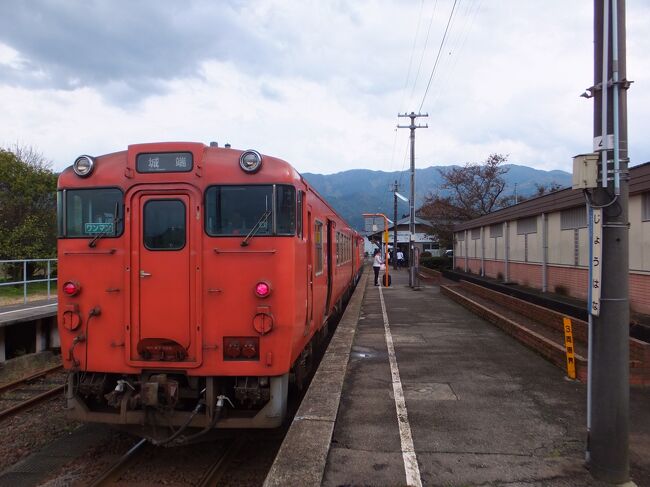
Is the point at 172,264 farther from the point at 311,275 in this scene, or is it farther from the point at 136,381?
the point at 311,275

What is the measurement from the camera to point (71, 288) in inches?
198

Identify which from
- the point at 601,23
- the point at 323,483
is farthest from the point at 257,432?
the point at 601,23

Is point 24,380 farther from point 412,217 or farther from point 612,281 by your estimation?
point 412,217

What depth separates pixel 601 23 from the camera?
4332mm

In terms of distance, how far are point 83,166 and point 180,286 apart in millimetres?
1607

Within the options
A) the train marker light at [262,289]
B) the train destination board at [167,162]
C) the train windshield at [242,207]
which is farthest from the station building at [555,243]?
the train destination board at [167,162]

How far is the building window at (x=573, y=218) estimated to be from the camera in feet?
41.6

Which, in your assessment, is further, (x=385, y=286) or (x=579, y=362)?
(x=385, y=286)

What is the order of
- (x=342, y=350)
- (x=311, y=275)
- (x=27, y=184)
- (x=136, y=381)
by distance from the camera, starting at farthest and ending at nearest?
(x=27, y=184), (x=342, y=350), (x=311, y=275), (x=136, y=381)

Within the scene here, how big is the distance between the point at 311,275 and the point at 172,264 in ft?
6.41

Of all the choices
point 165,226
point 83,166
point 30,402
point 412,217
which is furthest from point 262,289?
point 412,217

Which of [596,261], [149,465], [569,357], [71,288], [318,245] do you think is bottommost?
[149,465]

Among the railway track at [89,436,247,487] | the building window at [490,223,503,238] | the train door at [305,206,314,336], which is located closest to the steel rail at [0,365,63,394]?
the railway track at [89,436,247,487]

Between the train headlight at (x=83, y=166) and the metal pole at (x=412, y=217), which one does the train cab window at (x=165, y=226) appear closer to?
the train headlight at (x=83, y=166)
